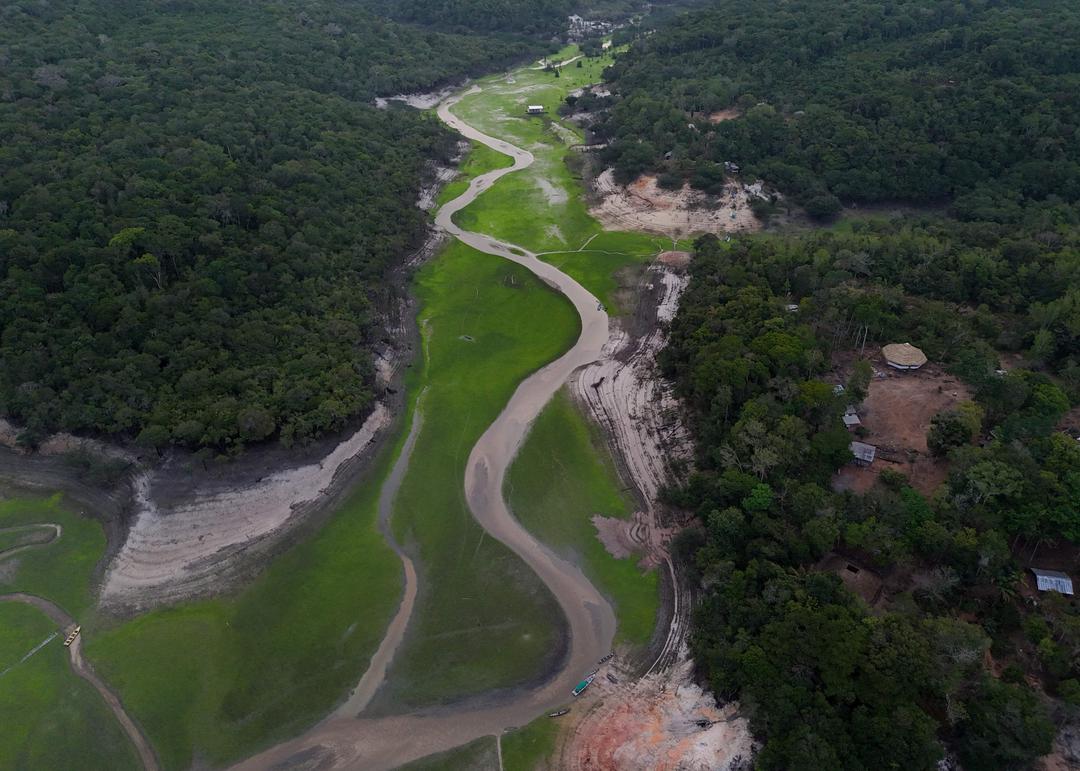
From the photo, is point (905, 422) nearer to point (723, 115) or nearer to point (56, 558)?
point (56, 558)

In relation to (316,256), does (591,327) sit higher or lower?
lower

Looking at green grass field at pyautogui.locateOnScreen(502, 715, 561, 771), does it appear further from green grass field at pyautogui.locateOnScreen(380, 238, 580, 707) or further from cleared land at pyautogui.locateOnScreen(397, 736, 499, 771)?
green grass field at pyautogui.locateOnScreen(380, 238, 580, 707)

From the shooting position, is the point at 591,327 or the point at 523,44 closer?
the point at 591,327

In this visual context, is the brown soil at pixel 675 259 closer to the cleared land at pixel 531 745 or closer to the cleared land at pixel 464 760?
the cleared land at pixel 531 745

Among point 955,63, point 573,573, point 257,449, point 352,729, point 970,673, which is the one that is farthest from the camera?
point 955,63

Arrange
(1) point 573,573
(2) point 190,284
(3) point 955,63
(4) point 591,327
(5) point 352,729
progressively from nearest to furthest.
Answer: (5) point 352,729 < (1) point 573,573 < (2) point 190,284 < (4) point 591,327 < (3) point 955,63

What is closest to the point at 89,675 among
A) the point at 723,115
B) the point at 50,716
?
the point at 50,716

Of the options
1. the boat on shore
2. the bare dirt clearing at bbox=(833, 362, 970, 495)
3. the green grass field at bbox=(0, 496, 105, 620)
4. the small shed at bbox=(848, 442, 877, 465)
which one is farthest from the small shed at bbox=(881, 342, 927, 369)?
the green grass field at bbox=(0, 496, 105, 620)

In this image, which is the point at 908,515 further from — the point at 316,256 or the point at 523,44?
the point at 523,44

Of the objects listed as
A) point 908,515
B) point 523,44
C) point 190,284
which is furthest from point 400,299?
point 523,44
